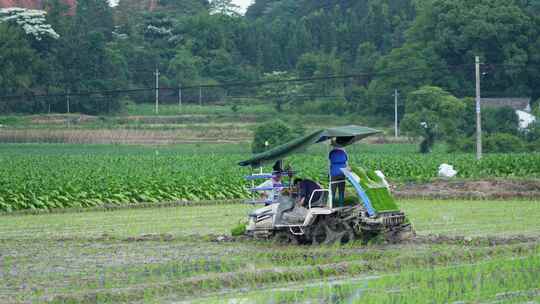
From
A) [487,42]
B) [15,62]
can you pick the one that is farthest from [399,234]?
[15,62]

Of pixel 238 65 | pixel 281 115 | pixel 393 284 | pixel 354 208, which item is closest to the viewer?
pixel 393 284

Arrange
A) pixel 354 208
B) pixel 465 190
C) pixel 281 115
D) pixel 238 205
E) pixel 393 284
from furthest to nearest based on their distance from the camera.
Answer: pixel 281 115, pixel 465 190, pixel 238 205, pixel 354 208, pixel 393 284

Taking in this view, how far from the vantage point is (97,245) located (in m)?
20.8

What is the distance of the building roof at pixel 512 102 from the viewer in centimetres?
7675

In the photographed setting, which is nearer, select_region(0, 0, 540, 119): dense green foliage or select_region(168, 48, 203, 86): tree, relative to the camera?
select_region(0, 0, 540, 119): dense green foliage

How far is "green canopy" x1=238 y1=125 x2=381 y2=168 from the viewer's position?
770 inches

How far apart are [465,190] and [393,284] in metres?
21.5

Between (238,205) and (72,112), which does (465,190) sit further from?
(72,112)

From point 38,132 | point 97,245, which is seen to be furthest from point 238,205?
point 38,132

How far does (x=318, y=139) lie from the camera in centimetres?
1956

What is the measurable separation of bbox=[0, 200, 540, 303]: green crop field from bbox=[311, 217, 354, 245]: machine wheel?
338 mm

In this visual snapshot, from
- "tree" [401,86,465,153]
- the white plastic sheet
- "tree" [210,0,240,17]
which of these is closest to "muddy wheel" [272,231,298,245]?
the white plastic sheet

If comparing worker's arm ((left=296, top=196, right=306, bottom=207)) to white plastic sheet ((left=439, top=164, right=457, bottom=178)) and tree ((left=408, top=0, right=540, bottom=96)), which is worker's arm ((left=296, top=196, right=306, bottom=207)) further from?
tree ((left=408, top=0, right=540, bottom=96))

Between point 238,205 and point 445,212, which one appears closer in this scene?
point 445,212
